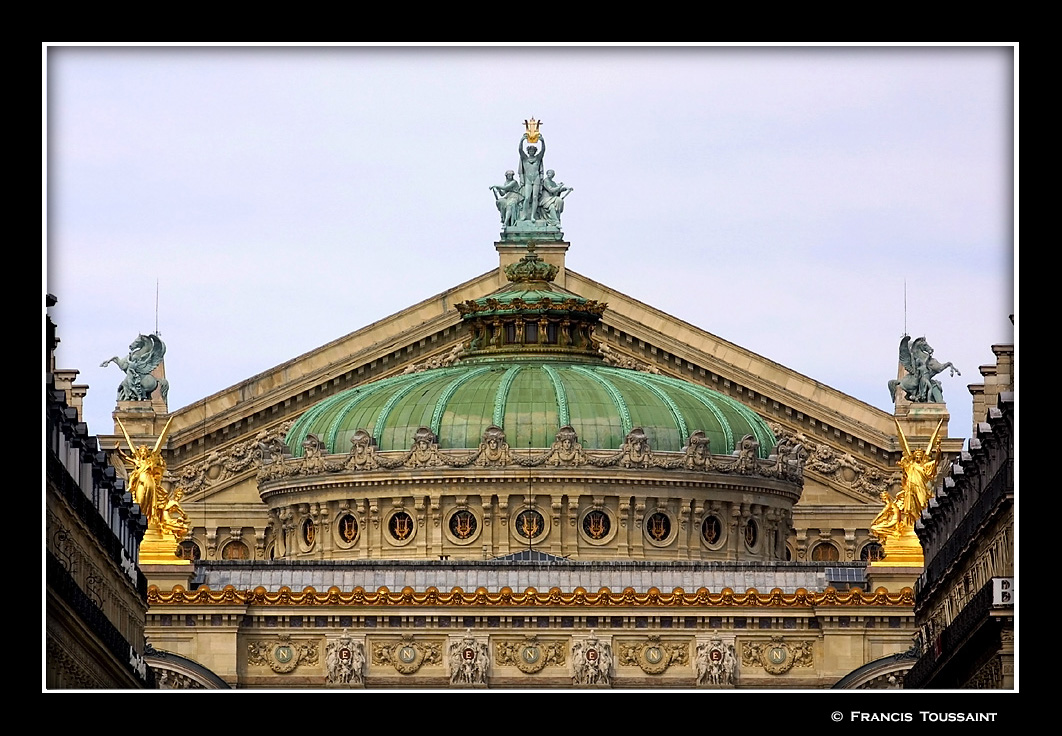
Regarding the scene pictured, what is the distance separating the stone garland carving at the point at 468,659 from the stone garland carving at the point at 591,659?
240cm

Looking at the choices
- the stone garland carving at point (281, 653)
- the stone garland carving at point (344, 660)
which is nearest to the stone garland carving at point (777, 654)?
the stone garland carving at point (344, 660)

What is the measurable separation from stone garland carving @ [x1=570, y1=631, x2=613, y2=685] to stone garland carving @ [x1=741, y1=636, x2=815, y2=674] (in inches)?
150

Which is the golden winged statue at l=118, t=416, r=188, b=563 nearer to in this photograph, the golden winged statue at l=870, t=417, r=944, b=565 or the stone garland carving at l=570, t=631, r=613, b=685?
the stone garland carving at l=570, t=631, r=613, b=685

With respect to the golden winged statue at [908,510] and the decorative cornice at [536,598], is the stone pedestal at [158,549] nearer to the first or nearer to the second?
the decorative cornice at [536,598]

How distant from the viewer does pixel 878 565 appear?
615 feet

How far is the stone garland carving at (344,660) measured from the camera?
18375 centimetres

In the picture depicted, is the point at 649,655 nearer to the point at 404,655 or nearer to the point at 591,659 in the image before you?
the point at 591,659

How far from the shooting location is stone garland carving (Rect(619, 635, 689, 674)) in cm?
18525
